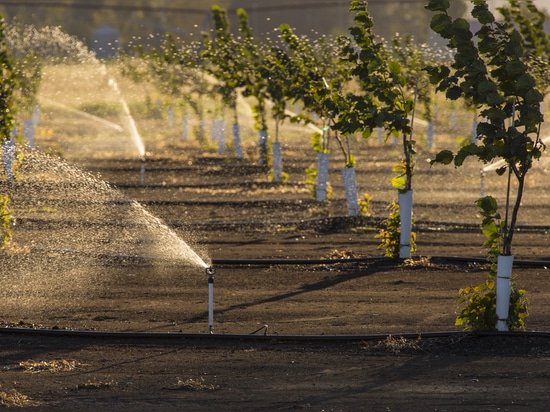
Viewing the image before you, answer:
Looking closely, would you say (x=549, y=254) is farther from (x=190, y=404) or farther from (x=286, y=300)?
(x=190, y=404)

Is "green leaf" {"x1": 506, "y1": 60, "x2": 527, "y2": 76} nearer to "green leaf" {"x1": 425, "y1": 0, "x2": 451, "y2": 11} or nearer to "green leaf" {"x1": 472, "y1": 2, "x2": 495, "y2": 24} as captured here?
"green leaf" {"x1": 472, "y1": 2, "x2": 495, "y2": 24}

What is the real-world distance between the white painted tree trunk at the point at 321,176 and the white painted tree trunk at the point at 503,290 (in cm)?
1266

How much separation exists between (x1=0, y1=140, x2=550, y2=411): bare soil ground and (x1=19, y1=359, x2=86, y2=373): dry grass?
3 cm

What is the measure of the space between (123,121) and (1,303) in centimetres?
4512

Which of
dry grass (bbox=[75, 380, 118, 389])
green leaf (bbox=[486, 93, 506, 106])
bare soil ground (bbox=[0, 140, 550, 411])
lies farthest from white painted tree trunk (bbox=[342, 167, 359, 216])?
dry grass (bbox=[75, 380, 118, 389])

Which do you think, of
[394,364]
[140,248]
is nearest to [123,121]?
[140,248]

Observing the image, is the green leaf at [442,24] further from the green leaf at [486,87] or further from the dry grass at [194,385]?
the dry grass at [194,385]

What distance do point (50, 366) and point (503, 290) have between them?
427 centimetres

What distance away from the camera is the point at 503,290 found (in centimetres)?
1036

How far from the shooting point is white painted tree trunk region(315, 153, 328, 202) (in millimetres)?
23156

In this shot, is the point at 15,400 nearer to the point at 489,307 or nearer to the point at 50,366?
the point at 50,366

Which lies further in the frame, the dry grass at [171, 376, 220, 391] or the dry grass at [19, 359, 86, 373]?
the dry grass at [19, 359, 86, 373]

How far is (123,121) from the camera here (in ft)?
187

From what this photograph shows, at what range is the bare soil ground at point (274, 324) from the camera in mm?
8609
